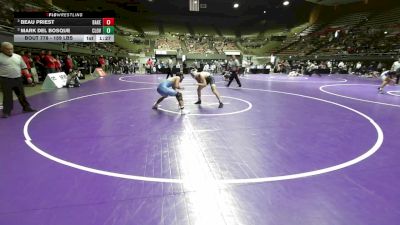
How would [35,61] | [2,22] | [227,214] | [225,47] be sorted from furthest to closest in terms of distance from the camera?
[225,47] < [35,61] < [2,22] < [227,214]

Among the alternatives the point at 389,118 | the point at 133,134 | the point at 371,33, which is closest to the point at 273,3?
the point at 371,33

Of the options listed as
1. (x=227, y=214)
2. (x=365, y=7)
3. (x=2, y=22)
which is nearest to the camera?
(x=227, y=214)

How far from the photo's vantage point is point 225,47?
48625mm

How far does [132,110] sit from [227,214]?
19.9 ft

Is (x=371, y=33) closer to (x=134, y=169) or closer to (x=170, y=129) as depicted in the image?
(x=170, y=129)

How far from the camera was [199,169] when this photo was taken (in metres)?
4.18
